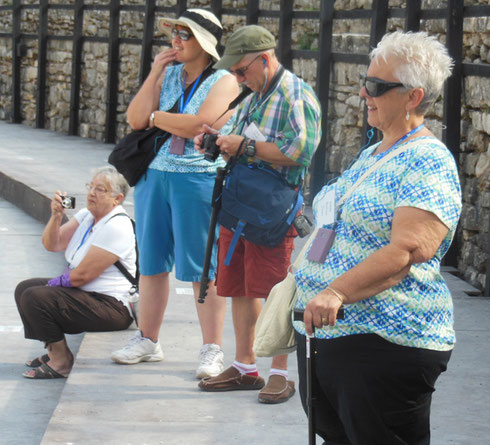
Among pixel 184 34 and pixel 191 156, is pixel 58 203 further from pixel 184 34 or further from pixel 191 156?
pixel 184 34

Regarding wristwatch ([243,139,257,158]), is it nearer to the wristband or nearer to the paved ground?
the paved ground

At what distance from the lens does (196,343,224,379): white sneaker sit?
467cm

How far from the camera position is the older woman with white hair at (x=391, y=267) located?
257 cm

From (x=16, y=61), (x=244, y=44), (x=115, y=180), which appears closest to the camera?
(x=244, y=44)

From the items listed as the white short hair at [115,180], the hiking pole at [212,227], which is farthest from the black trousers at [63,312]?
the hiking pole at [212,227]

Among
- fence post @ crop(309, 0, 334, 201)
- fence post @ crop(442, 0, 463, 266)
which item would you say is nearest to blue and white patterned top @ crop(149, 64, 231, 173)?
fence post @ crop(442, 0, 463, 266)

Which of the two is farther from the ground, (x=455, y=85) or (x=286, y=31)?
(x=286, y=31)

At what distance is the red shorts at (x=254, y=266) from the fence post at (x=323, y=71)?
6073 millimetres

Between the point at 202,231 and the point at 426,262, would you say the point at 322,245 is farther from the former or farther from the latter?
the point at 202,231

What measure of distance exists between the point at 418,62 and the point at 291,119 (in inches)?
58.9

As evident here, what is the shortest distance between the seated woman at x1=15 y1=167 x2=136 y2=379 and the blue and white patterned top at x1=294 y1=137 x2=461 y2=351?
9.39 feet

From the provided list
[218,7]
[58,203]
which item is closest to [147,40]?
[218,7]

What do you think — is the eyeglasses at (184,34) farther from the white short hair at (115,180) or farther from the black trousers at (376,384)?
the black trousers at (376,384)

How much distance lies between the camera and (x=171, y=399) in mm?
4453
